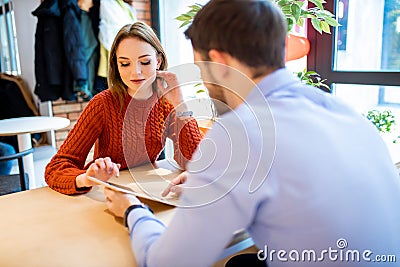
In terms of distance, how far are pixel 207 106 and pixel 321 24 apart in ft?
2.51

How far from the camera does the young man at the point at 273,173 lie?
0.65m

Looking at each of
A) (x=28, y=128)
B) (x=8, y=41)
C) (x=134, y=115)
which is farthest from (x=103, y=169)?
(x=8, y=41)

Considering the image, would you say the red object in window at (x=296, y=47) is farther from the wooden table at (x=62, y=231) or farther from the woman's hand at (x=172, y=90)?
the wooden table at (x=62, y=231)

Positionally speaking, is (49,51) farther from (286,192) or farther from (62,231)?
(286,192)

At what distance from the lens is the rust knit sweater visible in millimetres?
1292

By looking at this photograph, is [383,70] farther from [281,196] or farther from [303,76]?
[281,196]

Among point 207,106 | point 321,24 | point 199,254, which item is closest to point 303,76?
point 321,24

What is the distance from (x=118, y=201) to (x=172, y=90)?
0.60m

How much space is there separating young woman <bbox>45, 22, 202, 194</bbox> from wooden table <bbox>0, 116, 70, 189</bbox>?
3.12 ft

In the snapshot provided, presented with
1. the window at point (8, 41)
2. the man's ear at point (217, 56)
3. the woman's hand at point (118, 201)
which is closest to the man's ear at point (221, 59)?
the man's ear at point (217, 56)

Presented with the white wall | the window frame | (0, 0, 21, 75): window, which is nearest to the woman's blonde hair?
the window frame

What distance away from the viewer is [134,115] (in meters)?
1.40

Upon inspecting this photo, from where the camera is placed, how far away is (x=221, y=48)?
0.73m

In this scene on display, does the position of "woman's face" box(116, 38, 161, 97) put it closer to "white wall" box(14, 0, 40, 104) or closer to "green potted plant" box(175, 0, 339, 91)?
"green potted plant" box(175, 0, 339, 91)
